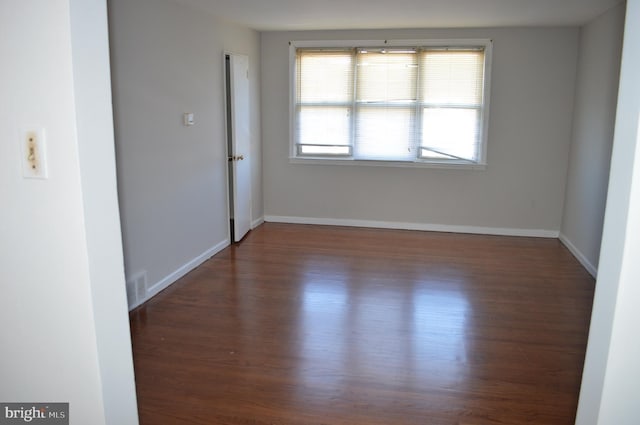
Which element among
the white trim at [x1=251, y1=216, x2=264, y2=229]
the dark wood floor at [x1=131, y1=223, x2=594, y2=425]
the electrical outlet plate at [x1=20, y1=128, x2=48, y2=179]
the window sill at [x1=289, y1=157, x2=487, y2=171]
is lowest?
the dark wood floor at [x1=131, y1=223, x2=594, y2=425]

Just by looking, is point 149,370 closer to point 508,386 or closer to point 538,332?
point 508,386

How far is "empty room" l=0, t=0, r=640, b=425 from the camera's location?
54.0 inches

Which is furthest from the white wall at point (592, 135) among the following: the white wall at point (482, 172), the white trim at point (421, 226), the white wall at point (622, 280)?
the white wall at point (622, 280)

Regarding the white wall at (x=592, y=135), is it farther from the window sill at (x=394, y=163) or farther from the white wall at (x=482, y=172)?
the window sill at (x=394, y=163)

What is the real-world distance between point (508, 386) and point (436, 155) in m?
3.79

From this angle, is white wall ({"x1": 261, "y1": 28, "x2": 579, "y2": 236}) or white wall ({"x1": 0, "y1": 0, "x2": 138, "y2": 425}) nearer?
white wall ({"x1": 0, "y1": 0, "x2": 138, "y2": 425})

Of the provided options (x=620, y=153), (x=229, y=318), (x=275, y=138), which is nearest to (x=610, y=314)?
(x=620, y=153)

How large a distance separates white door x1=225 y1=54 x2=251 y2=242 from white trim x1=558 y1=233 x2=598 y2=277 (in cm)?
360

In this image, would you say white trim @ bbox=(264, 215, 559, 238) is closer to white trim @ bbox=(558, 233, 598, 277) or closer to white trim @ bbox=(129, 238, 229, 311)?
white trim @ bbox=(558, 233, 598, 277)

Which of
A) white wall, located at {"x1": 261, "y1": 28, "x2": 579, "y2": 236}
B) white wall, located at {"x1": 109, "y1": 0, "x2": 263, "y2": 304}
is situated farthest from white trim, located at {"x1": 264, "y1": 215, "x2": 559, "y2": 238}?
white wall, located at {"x1": 109, "y1": 0, "x2": 263, "y2": 304}

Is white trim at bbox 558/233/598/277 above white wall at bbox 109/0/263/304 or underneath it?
underneath

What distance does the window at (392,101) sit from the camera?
19.6ft
